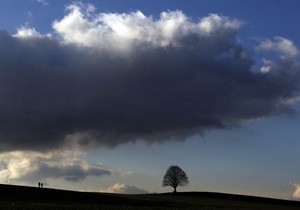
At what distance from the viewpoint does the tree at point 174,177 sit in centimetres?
15281

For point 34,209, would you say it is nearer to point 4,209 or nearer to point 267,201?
point 4,209

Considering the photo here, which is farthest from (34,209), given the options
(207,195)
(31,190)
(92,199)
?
(207,195)

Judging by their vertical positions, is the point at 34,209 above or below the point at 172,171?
below

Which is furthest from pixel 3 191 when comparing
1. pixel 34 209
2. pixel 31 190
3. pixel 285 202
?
pixel 285 202

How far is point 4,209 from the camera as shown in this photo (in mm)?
36812

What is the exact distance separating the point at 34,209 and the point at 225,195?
366 ft

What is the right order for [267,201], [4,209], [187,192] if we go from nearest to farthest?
[4,209] < [267,201] < [187,192]

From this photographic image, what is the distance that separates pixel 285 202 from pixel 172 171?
37.8m

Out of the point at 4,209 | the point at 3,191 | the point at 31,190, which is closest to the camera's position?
the point at 4,209

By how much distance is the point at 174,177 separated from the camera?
153375 millimetres

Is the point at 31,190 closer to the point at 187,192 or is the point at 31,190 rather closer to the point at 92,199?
the point at 92,199

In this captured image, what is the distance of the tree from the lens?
153 meters

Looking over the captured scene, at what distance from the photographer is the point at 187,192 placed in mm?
148875

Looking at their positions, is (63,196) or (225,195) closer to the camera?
(63,196)
